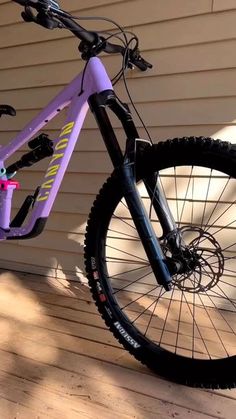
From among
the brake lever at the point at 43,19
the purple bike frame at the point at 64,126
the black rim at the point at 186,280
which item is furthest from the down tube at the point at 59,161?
the black rim at the point at 186,280

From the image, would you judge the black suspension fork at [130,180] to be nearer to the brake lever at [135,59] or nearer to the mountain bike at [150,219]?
the mountain bike at [150,219]

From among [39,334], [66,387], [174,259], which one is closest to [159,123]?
[174,259]

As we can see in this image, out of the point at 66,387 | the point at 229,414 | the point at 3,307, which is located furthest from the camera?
the point at 3,307

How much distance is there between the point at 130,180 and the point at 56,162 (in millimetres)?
377

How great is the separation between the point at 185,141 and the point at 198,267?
0.43 meters

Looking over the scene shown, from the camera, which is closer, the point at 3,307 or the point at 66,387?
the point at 66,387

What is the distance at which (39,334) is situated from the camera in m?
1.81

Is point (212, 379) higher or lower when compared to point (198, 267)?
lower

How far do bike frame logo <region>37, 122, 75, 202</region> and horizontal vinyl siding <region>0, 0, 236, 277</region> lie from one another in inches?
23.7

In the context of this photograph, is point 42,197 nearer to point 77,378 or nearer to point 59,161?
point 59,161

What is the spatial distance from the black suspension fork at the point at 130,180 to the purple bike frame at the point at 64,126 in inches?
2.4

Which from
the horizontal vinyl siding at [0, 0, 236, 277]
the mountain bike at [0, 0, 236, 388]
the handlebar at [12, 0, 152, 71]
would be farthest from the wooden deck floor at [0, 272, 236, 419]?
the handlebar at [12, 0, 152, 71]

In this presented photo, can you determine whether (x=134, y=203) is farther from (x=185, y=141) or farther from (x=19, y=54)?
(x=19, y=54)

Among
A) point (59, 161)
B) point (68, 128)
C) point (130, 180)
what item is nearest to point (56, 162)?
point (59, 161)
